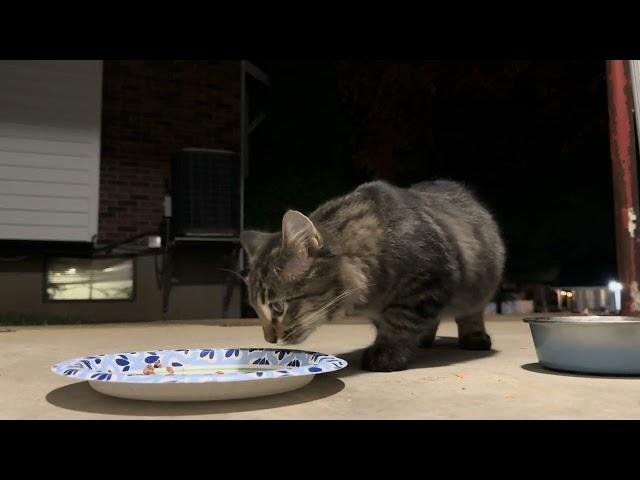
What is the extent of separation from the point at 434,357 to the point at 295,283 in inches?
34.1

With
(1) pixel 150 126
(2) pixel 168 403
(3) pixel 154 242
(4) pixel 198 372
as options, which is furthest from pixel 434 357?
(1) pixel 150 126

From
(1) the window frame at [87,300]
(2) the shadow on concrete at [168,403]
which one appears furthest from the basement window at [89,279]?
(2) the shadow on concrete at [168,403]

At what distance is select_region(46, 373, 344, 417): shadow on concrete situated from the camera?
123cm

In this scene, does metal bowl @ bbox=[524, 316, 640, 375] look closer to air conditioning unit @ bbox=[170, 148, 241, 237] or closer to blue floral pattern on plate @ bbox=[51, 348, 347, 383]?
blue floral pattern on plate @ bbox=[51, 348, 347, 383]

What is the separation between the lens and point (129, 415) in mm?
1200

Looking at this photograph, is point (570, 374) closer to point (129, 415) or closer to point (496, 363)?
point (496, 363)

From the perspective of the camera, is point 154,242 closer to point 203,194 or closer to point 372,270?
point 203,194

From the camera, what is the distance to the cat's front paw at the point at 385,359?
1.83 metres

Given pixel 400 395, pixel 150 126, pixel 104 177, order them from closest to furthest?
pixel 400 395, pixel 104 177, pixel 150 126

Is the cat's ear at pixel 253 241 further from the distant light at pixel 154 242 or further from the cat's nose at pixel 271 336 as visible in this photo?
the distant light at pixel 154 242

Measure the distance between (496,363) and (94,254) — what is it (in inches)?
176

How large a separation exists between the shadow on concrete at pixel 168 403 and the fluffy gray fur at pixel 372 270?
278 mm

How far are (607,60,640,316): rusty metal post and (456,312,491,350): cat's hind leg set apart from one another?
4.78 ft

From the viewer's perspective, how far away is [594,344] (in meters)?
1.64
